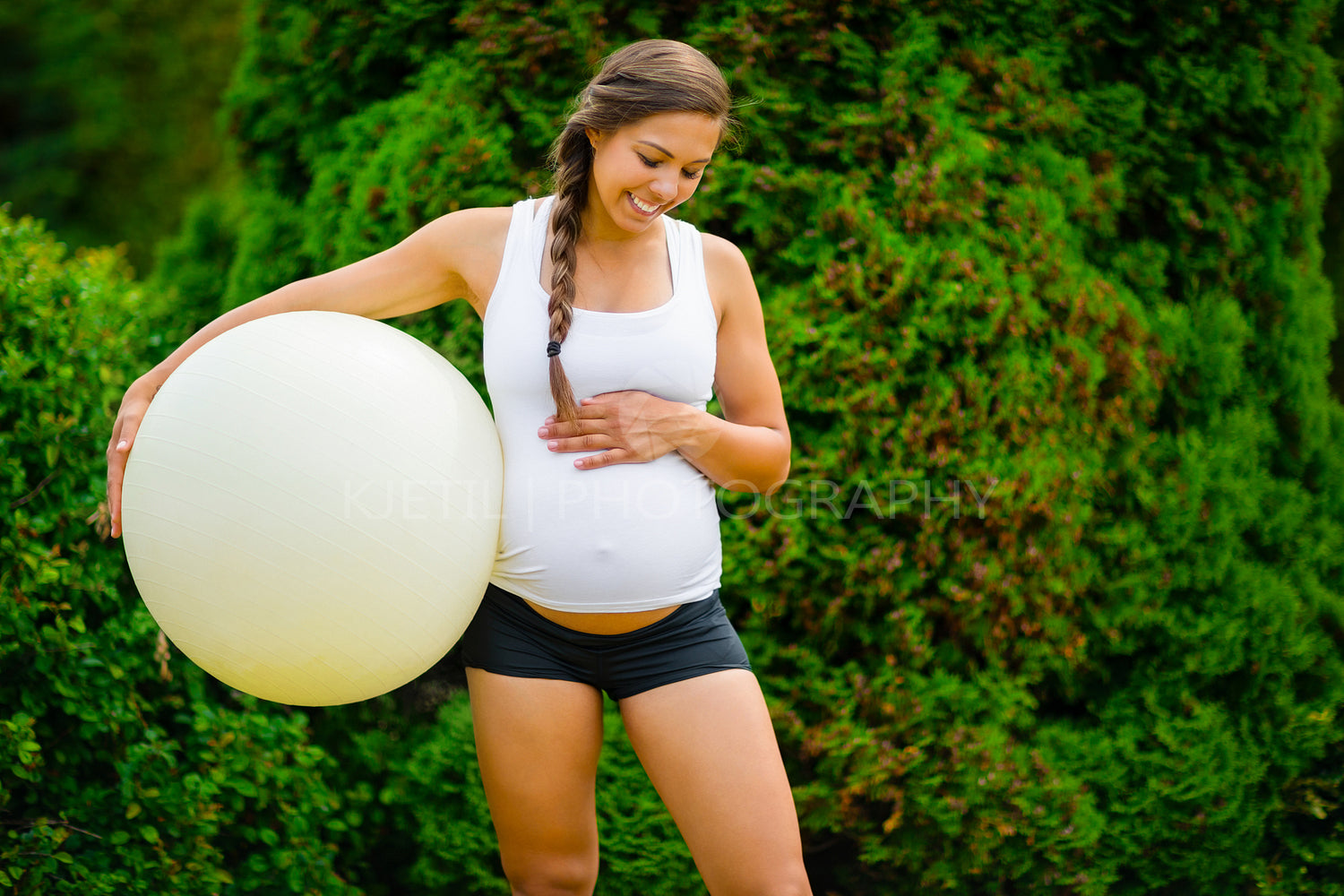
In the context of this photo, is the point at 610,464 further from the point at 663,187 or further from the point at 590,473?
the point at 663,187

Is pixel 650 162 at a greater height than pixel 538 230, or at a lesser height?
greater

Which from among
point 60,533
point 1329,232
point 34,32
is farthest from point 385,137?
point 34,32

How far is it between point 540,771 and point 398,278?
1044 millimetres

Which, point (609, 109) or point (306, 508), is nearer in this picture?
point (306, 508)

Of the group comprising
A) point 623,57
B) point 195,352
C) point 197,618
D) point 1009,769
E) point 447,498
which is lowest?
point 1009,769

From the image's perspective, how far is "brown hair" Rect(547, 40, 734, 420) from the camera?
1.96 meters

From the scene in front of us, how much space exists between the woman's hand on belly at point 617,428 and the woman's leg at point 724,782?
47 cm

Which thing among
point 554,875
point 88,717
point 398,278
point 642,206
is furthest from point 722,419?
point 88,717

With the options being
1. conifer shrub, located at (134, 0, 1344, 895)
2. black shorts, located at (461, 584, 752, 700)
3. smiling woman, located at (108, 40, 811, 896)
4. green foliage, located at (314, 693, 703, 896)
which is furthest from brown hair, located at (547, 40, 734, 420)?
green foliage, located at (314, 693, 703, 896)

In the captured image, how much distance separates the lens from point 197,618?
76.3 inches

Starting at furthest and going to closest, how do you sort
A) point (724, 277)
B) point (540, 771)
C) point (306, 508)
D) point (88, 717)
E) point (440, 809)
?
point (440, 809)
point (88, 717)
point (724, 277)
point (540, 771)
point (306, 508)

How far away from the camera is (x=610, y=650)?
213 centimetres

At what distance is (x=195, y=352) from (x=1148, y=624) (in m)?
2.71

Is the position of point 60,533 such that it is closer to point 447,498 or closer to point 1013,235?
point 447,498
